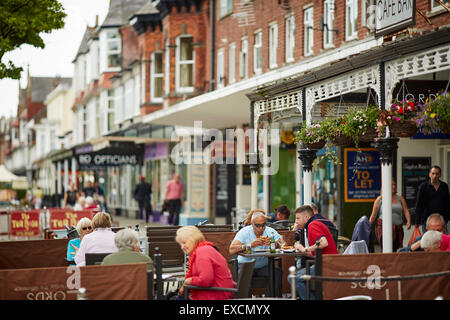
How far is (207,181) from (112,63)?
1792 cm

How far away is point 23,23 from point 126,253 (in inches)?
485

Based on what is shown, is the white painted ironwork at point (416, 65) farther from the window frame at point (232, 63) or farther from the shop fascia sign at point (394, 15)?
the window frame at point (232, 63)

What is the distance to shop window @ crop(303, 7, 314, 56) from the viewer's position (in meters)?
23.8

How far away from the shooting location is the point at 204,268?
26.8 ft

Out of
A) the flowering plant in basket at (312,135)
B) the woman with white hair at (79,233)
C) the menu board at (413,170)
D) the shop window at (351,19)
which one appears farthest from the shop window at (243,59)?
the woman with white hair at (79,233)

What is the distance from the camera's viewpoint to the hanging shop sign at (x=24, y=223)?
2355 cm

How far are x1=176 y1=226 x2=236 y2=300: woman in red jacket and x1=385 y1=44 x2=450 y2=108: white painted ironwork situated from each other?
3763 mm

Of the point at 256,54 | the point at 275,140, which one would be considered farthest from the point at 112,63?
the point at 275,140

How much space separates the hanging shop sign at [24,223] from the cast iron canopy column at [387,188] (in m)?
14.4

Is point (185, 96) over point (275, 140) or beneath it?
over

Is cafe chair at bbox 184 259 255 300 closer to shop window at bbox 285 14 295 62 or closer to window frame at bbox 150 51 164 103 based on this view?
shop window at bbox 285 14 295 62
